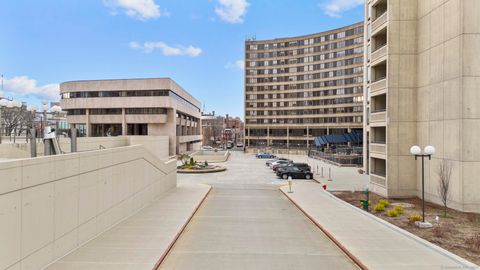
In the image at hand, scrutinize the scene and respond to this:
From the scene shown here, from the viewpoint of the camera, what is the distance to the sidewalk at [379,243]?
32.1 feet

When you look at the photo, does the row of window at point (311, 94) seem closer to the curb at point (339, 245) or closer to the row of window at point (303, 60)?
the row of window at point (303, 60)

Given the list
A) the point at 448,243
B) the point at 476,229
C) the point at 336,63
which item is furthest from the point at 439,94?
the point at 336,63

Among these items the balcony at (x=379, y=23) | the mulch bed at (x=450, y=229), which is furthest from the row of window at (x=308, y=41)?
the mulch bed at (x=450, y=229)

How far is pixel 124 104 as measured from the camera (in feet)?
218

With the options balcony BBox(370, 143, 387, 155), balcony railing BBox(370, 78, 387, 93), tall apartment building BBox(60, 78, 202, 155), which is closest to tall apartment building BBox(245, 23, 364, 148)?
tall apartment building BBox(60, 78, 202, 155)

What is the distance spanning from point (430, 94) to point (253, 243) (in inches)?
704

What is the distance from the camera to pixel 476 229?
14.7 metres

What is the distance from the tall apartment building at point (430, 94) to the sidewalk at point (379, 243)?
304 inches

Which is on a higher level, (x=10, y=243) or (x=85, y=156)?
(x=85, y=156)

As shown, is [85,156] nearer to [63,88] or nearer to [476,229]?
[476,229]

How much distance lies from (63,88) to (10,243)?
6929 cm

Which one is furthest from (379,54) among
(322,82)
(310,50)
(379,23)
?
(310,50)

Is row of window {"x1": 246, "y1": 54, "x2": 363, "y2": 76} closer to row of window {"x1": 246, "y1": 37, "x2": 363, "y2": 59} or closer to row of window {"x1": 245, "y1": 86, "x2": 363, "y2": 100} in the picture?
row of window {"x1": 246, "y1": 37, "x2": 363, "y2": 59}

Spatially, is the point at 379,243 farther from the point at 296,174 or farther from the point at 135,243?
the point at 296,174
